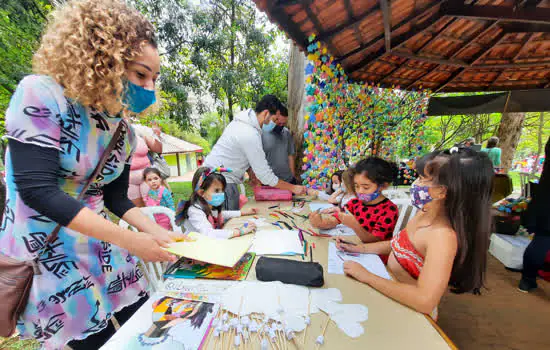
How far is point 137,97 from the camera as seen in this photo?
0.83 m

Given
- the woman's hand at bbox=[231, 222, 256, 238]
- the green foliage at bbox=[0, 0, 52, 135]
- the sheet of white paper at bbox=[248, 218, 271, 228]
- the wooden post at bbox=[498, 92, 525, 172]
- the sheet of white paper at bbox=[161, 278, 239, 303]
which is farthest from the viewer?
the wooden post at bbox=[498, 92, 525, 172]

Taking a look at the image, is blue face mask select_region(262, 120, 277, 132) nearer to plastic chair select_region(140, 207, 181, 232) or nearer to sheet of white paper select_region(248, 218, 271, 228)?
sheet of white paper select_region(248, 218, 271, 228)

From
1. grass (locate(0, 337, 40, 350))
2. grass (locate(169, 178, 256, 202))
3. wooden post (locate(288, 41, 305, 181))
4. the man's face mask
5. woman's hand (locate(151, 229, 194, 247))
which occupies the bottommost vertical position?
grass (locate(0, 337, 40, 350))

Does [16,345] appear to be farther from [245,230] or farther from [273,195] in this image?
[273,195]

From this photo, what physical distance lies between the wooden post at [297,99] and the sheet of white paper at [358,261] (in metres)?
2.32

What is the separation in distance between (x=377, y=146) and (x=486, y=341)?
3.07m

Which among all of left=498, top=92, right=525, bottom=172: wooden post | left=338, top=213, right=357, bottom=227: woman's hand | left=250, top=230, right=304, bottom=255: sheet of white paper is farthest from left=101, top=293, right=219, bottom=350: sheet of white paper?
left=498, top=92, right=525, bottom=172: wooden post

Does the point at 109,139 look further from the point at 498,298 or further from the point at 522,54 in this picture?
the point at 522,54

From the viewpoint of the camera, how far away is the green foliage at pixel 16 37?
398cm

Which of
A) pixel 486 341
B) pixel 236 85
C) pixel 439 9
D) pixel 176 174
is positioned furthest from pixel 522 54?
pixel 176 174

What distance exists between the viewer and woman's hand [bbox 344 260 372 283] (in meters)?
1.03

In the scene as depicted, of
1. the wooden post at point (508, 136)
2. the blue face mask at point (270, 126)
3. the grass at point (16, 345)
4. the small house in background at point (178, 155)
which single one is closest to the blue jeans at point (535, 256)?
the blue face mask at point (270, 126)

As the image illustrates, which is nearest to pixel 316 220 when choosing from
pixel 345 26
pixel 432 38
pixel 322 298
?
pixel 322 298

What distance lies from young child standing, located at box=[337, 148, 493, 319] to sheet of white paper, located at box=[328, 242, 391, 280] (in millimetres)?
73
